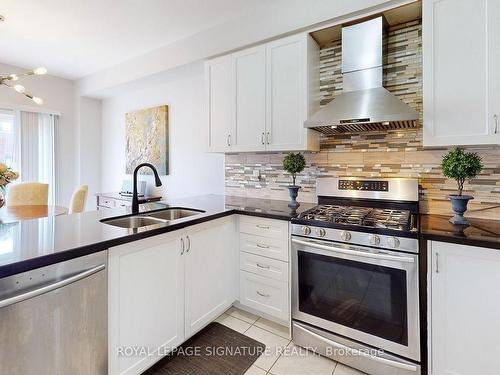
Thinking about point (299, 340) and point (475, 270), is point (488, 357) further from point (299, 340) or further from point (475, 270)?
point (299, 340)

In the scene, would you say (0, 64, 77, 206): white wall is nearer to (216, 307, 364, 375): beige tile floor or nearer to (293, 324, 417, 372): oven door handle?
(216, 307, 364, 375): beige tile floor

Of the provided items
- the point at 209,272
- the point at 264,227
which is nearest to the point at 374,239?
the point at 264,227

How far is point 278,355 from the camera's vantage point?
178 centimetres

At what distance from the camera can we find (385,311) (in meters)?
1.54

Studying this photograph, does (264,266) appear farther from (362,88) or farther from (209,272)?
(362,88)

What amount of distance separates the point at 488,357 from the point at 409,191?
105cm

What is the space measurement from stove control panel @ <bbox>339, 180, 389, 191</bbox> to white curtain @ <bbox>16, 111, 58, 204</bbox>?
4404mm

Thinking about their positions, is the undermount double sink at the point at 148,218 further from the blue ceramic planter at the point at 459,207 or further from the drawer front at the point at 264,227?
the blue ceramic planter at the point at 459,207

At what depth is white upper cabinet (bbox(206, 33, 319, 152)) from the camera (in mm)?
2242

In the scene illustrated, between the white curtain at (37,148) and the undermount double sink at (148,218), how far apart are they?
3151 millimetres

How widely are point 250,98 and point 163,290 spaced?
1.81 meters

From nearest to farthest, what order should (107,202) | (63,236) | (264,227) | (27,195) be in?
(63,236) → (264,227) → (27,195) → (107,202)

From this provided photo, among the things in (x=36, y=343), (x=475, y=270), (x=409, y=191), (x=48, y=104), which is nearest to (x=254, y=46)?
(x=409, y=191)

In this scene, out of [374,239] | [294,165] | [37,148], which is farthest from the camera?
[37,148]
